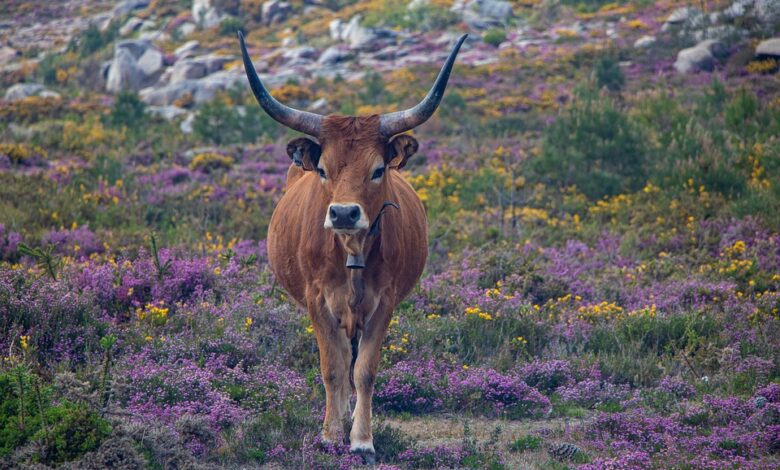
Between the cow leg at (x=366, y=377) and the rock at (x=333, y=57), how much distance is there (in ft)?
111

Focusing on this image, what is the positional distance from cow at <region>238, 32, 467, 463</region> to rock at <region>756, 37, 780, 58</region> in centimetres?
2242

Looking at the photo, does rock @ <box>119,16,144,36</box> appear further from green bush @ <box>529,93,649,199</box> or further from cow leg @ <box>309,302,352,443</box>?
cow leg @ <box>309,302,352,443</box>

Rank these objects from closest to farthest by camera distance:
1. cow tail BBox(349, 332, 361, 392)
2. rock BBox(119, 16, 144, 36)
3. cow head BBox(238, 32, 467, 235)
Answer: cow head BBox(238, 32, 467, 235), cow tail BBox(349, 332, 361, 392), rock BBox(119, 16, 144, 36)

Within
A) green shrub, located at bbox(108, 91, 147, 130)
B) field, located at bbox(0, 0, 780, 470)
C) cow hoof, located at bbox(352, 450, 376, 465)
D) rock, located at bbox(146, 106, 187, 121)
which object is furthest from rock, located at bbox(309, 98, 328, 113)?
cow hoof, located at bbox(352, 450, 376, 465)

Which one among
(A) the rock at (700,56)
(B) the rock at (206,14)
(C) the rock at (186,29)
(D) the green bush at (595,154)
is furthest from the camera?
(B) the rock at (206,14)

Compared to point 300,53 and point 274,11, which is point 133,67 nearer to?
point 300,53

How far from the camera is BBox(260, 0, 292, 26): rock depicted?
171 ft

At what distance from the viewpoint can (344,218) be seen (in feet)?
19.4

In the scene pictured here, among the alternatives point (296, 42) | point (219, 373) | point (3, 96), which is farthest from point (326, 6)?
point (219, 373)

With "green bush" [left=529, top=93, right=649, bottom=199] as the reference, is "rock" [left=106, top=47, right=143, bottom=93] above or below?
below

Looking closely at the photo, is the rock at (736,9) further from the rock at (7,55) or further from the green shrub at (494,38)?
the rock at (7,55)

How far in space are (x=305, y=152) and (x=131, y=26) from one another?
51.2 m

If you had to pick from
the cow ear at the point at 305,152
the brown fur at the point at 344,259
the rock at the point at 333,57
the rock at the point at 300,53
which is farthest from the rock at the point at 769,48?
the cow ear at the point at 305,152

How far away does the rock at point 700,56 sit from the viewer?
28438mm
